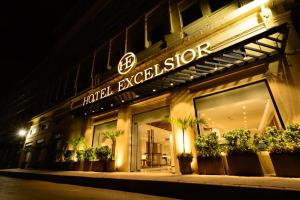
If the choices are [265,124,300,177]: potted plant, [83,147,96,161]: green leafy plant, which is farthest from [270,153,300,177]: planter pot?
[83,147,96,161]: green leafy plant

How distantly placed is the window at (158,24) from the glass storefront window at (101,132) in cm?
619

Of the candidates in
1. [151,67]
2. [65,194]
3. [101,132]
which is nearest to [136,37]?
[151,67]

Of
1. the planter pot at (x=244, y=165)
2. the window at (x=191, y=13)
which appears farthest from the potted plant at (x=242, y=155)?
the window at (x=191, y=13)

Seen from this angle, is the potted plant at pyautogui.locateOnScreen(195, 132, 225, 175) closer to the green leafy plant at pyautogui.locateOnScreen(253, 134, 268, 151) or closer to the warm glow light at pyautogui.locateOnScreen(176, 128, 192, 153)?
the warm glow light at pyautogui.locateOnScreen(176, 128, 192, 153)

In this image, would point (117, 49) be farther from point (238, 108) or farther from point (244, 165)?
point (244, 165)

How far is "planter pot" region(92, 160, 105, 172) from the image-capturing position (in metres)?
8.83

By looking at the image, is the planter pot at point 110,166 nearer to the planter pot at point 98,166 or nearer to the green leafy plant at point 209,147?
the planter pot at point 98,166

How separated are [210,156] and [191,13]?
797cm

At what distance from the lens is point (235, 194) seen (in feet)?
10.4

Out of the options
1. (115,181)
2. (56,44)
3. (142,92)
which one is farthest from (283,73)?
(56,44)

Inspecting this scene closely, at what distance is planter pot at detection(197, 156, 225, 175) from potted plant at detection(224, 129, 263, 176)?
0.31m

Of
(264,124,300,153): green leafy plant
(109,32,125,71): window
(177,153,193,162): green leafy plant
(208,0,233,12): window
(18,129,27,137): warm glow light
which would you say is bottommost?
(177,153,193,162): green leafy plant

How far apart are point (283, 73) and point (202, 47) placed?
118 inches

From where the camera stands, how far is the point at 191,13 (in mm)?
9500
